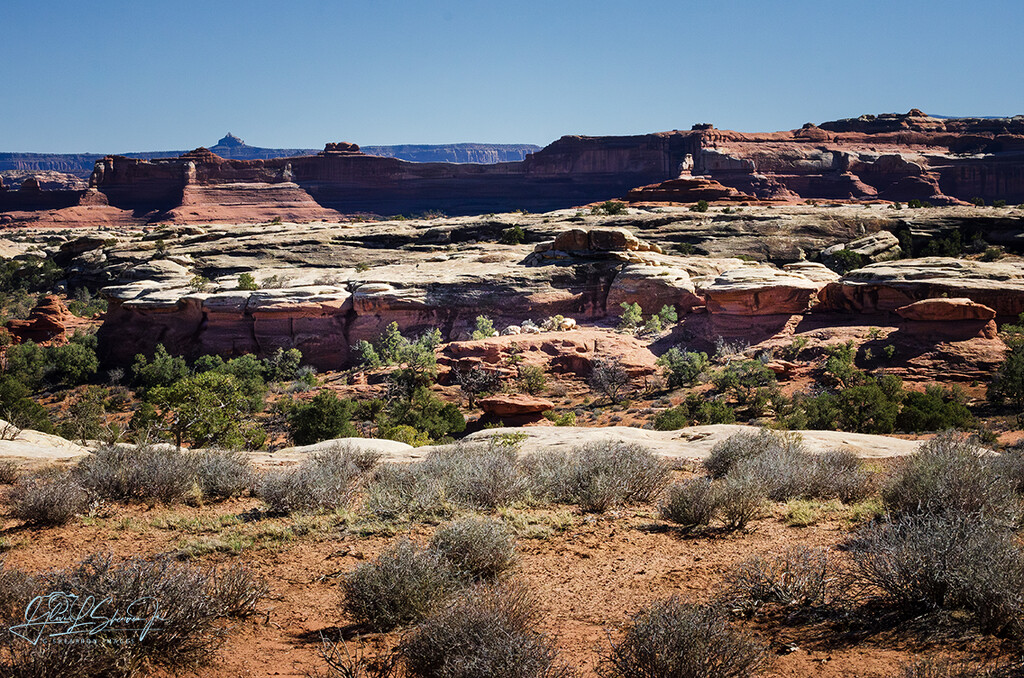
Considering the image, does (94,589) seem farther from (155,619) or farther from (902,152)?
(902,152)

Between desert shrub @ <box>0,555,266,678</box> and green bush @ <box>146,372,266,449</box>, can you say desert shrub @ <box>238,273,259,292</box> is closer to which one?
green bush @ <box>146,372,266,449</box>

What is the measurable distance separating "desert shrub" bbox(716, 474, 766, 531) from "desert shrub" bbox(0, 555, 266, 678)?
4.12 meters

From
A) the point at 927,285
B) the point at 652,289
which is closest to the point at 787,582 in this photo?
the point at 927,285

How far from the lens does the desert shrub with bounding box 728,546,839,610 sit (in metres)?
4.24

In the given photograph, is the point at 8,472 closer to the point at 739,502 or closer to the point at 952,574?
the point at 739,502

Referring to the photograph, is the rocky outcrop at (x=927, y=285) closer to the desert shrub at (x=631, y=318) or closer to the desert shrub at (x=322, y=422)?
the desert shrub at (x=631, y=318)

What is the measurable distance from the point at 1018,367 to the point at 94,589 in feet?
61.6

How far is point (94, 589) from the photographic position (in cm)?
368

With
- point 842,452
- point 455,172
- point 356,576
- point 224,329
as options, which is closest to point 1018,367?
point 842,452

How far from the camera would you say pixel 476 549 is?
187 inches

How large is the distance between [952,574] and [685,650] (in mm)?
1790

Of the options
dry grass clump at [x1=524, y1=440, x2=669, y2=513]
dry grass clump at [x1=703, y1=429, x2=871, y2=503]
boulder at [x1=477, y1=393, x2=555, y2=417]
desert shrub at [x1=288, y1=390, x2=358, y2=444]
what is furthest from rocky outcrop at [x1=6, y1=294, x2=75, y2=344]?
dry grass clump at [x1=703, y1=429, x2=871, y2=503]

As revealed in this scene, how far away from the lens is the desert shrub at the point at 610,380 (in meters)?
20.6

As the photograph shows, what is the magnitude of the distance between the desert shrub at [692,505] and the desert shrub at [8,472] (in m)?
7.00
